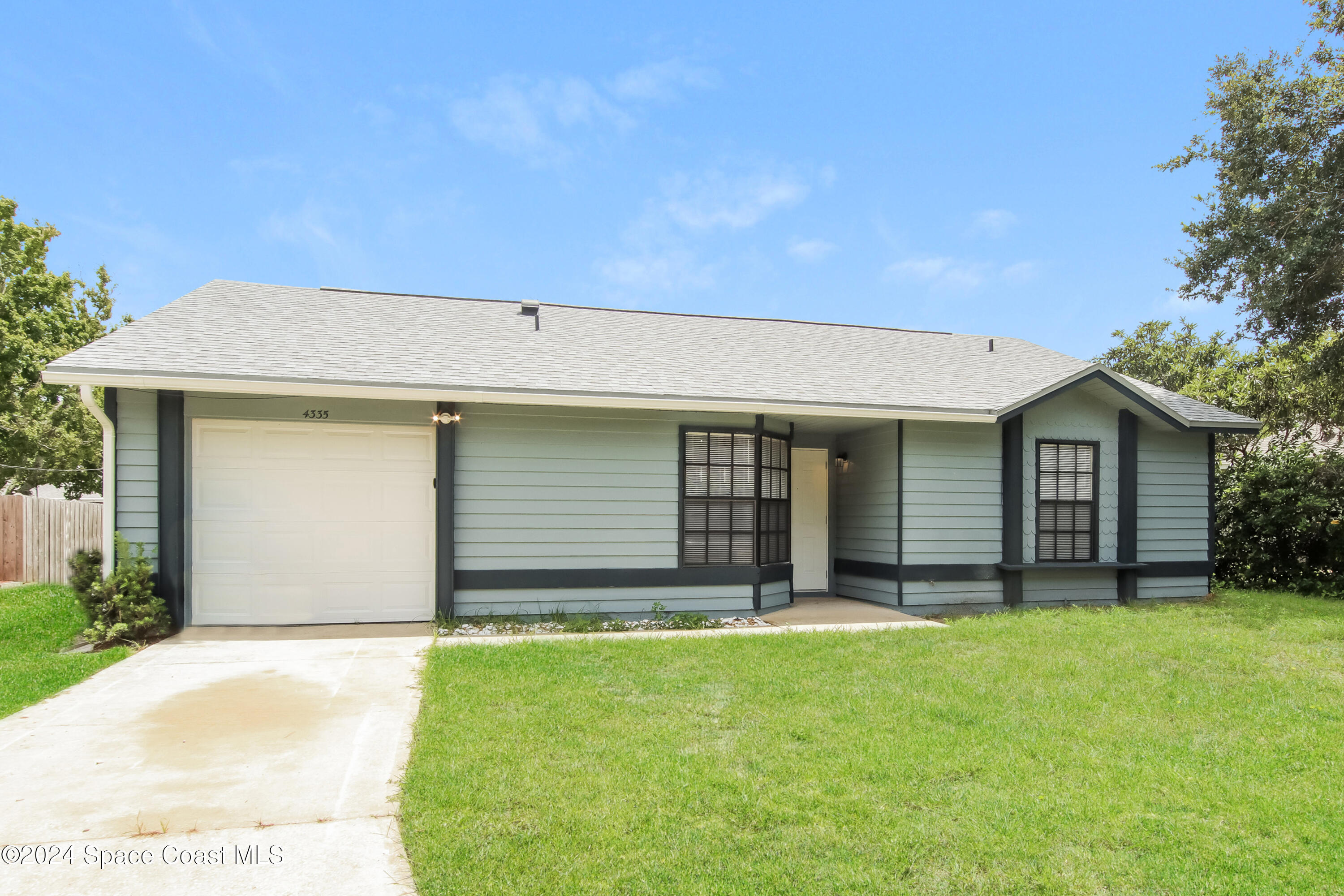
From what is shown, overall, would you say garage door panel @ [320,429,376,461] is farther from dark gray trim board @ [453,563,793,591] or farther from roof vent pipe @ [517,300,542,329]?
roof vent pipe @ [517,300,542,329]

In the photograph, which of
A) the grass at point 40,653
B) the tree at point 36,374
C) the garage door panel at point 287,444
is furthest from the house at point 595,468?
the tree at point 36,374

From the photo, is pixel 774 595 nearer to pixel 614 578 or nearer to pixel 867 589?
pixel 867 589

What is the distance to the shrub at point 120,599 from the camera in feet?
22.0

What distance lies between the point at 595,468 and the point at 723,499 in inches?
59.5

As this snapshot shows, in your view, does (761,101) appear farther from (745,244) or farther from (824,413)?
(824,413)

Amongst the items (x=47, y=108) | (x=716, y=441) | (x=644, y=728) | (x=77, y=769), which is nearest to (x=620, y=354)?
(x=716, y=441)

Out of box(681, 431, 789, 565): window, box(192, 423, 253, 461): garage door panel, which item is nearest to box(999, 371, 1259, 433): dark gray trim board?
box(681, 431, 789, 565): window

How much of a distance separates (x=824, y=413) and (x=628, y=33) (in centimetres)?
716

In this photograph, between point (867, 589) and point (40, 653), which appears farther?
point (867, 589)

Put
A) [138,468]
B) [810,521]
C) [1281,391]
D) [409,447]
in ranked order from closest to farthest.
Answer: [138,468] < [409,447] < [810,521] < [1281,391]

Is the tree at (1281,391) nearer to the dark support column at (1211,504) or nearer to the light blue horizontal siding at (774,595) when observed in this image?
the dark support column at (1211,504)

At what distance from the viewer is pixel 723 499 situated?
8516 mm

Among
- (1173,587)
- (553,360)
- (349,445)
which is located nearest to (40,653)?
(349,445)

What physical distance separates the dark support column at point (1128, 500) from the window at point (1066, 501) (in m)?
0.38
